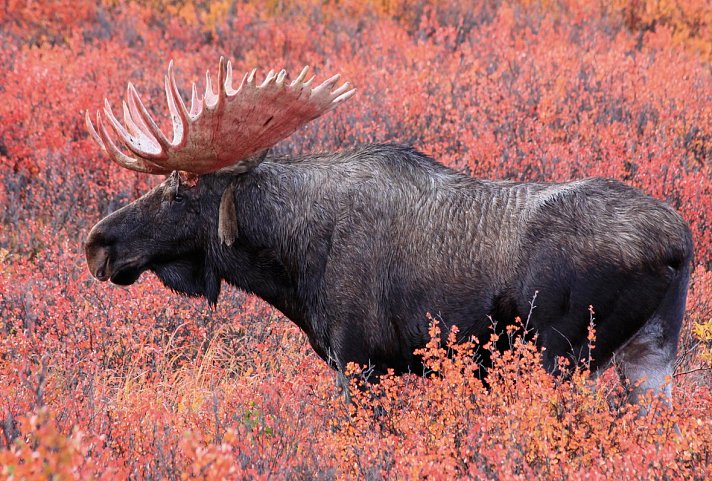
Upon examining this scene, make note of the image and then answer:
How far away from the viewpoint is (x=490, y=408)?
3.98 metres

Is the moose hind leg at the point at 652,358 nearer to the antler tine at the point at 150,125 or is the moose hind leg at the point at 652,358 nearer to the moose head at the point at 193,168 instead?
the moose head at the point at 193,168

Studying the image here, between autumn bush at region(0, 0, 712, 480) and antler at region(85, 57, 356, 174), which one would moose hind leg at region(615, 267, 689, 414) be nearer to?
autumn bush at region(0, 0, 712, 480)

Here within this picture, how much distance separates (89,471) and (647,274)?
267cm

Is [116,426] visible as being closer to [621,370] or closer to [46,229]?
[621,370]

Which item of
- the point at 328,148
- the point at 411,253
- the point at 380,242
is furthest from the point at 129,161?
the point at 328,148

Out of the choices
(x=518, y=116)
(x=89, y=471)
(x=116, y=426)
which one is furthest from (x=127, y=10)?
(x=89, y=471)

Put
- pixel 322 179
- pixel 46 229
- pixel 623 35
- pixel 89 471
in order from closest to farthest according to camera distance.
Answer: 1. pixel 89 471
2. pixel 322 179
3. pixel 46 229
4. pixel 623 35

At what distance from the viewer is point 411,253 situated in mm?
4457

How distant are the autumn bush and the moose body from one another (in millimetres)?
235

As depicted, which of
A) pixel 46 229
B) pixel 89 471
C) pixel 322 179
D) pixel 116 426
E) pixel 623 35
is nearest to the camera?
pixel 89 471

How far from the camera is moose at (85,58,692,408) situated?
164 inches

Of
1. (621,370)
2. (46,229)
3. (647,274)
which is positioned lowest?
(46,229)

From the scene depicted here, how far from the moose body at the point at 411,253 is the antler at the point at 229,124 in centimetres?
21

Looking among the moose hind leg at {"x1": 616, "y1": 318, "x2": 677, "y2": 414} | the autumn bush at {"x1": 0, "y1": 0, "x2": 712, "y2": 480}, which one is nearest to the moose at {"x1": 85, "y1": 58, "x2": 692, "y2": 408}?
the moose hind leg at {"x1": 616, "y1": 318, "x2": 677, "y2": 414}
